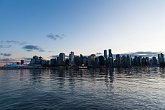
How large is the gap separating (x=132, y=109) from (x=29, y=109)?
16866 millimetres

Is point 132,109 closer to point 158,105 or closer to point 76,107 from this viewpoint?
point 158,105

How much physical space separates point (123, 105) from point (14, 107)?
19.1 metres

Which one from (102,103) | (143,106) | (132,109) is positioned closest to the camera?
(132,109)

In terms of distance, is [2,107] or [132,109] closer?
[132,109]

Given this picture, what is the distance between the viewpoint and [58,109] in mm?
28797

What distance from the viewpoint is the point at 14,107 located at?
101 feet

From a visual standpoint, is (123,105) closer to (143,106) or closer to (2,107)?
(143,106)

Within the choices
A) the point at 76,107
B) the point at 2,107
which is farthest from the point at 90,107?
the point at 2,107

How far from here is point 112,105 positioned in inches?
1224

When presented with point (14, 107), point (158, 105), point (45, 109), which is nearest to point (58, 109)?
point (45, 109)

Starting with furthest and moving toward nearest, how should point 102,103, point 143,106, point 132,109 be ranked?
point 102,103
point 143,106
point 132,109

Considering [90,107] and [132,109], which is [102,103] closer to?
[90,107]

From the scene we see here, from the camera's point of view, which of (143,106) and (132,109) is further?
(143,106)

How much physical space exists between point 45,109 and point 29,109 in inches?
109
